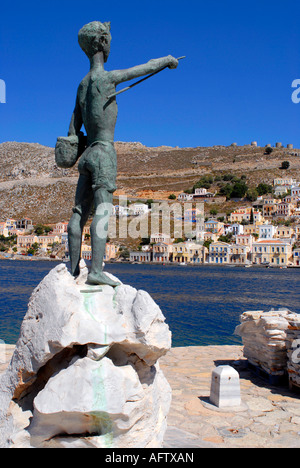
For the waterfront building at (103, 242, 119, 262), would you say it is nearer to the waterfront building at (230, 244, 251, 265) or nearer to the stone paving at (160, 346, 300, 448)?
the waterfront building at (230, 244, 251, 265)

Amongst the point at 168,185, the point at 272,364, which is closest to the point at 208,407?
the point at 272,364

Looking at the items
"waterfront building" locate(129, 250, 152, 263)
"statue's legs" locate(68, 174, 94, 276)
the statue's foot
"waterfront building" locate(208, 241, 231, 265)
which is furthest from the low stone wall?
"waterfront building" locate(129, 250, 152, 263)

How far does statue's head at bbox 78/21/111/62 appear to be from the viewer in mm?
3719

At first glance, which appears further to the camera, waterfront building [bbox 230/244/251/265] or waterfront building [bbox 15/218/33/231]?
waterfront building [bbox 15/218/33/231]

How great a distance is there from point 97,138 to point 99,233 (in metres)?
0.86

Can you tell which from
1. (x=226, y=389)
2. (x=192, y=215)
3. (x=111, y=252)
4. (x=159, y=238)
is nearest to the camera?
(x=226, y=389)

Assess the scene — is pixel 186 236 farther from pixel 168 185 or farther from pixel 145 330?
pixel 145 330

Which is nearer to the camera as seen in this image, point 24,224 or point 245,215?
point 245,215

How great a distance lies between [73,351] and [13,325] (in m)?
11.5

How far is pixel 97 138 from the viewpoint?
3758mm

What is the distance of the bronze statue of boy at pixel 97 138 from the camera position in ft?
12.0

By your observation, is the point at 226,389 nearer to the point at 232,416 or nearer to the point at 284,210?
the point at 232,416

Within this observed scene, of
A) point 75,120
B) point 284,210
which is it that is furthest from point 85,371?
point 284,210

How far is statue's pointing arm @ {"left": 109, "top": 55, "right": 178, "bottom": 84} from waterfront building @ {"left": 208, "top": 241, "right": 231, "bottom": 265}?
76.3 meters
